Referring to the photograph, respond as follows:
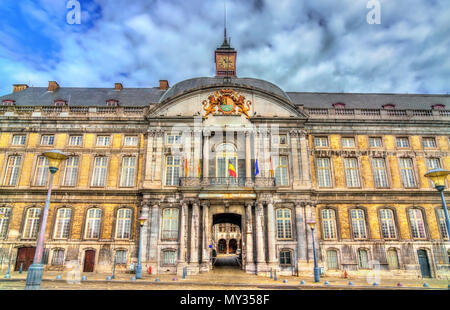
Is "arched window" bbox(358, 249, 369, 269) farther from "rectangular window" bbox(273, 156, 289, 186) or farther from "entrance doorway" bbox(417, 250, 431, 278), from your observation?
"rectangular window" bbox(273, 156, 289, 186)

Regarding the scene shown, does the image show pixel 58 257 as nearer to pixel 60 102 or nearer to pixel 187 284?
pixel 187 284

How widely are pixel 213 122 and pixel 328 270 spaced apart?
16.8 m

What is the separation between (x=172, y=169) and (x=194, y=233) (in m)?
6.42

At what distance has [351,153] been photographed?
2694 cm

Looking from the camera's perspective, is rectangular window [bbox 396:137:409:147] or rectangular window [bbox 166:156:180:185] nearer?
rectangular window [bbox 166:156:180:185]

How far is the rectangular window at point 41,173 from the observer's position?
25889 mm

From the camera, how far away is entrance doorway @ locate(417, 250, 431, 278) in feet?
78.1

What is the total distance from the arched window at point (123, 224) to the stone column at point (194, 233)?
19.9ft

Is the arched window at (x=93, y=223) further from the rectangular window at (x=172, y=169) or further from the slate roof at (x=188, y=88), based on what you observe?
the slate roof at (x=188, y=88)

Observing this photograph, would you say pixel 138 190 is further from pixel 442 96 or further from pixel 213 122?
pixel 442 96

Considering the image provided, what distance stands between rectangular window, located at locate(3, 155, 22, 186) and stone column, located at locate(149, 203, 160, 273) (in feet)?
44.5

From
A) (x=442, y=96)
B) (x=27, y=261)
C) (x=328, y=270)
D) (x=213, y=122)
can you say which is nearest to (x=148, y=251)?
(x=27, y=261)

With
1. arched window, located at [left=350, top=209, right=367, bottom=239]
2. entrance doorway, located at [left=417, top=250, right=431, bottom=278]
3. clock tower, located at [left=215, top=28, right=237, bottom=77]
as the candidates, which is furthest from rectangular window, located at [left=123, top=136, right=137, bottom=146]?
entrance doorway, located at [left=417, top=250, right=431, bottom=278]

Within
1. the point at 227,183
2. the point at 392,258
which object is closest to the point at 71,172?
the point at 227,183
